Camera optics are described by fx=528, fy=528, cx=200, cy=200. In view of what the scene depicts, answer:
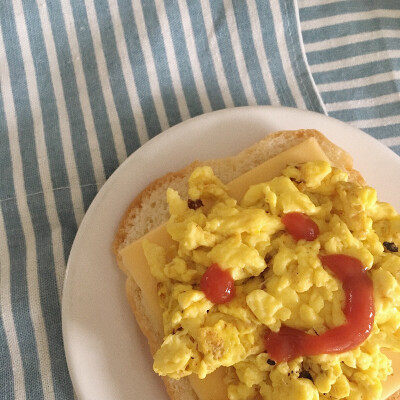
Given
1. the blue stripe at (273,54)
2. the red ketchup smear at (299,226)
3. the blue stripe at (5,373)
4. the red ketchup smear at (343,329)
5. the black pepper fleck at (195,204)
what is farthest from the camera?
the blue stripe at (273,54)

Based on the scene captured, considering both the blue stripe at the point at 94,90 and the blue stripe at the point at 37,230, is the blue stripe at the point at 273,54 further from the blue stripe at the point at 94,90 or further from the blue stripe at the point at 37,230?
the blue stripe at the point at 37,230

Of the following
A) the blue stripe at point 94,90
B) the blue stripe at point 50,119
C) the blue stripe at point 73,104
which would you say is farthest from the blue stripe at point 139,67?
the blue stripe at point 50,119

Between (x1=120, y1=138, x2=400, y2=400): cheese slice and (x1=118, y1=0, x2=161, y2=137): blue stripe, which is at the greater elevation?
(x1=118, y1=0, x2=161, y2=137): blue stripe

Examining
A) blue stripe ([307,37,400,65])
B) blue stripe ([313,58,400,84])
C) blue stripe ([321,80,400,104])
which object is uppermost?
blue stripe ([307,37,400,65])

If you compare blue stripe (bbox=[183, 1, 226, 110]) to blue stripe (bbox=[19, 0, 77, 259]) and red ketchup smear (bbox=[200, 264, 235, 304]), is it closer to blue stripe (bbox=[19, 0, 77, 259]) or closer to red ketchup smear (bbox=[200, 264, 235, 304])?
blue stripe (bbox=[19, 0, 77, 259])

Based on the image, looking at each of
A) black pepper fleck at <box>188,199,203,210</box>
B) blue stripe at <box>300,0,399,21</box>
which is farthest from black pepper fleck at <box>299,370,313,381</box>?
blue stripe at <box>300,0,399,21</box>

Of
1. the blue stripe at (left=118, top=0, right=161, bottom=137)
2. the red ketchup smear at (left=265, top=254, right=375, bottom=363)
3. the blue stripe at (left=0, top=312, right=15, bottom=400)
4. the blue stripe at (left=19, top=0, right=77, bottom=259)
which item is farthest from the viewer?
the blue stripe at (left=118, top=0, right=161, bottom=137)

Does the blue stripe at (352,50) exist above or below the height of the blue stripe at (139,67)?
A: below
